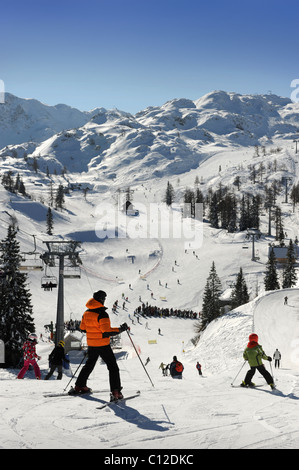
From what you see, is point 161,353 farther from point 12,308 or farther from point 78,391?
point 78,391

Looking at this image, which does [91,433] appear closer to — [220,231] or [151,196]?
[220,231]

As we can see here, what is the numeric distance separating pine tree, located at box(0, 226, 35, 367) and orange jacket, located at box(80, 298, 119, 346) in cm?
1807

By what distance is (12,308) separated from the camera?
23.7 m

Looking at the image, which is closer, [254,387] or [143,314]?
[254,387]

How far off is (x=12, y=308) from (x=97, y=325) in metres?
18.5

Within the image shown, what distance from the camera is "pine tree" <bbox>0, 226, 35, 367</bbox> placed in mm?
23125

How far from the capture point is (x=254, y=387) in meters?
9.10

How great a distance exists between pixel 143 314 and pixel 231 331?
1898 cm

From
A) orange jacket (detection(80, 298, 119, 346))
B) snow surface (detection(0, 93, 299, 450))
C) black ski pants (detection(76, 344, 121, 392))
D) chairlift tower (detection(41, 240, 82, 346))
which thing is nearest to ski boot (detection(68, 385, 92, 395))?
snow surface (detection(0, 93, 299, 450))

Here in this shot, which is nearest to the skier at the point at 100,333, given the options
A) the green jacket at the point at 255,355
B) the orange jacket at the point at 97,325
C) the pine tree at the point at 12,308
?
the orange jacket at the point at 97,325

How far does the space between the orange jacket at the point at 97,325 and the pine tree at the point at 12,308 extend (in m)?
18.1

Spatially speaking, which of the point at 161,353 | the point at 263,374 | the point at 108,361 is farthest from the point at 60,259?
the point at 108,361

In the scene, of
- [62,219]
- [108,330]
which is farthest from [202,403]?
[62,219]

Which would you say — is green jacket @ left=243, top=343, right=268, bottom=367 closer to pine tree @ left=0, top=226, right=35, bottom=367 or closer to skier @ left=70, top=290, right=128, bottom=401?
skier @ left=70, top=290, right=128, bottom=401
